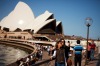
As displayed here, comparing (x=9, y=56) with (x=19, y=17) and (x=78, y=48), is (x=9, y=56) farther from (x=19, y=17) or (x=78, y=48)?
(x=19, y=17)

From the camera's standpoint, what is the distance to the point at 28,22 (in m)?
63.8

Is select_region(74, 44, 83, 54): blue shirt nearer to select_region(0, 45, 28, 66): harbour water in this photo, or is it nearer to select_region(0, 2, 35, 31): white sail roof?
select_region(0, 45, 28, 66): harbour water

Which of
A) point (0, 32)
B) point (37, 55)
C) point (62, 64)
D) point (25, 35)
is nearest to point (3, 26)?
point (0, 32)

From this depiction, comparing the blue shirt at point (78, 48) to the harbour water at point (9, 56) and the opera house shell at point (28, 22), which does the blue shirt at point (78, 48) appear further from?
the opera house shell at point (28, 22)

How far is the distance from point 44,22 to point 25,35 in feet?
17.9

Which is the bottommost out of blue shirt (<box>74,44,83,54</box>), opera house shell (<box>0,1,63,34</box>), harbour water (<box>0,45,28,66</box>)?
harbour water (<box>0,45,28,66</box>)

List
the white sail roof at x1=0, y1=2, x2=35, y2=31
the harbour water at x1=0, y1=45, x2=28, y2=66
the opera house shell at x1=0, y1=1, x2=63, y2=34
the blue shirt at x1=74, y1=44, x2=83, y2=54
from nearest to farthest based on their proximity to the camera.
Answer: the blue shirt at x1=74, y1=44, x2=83, y2=54 → the harbour water at x1=0, y1=45, x2=28, y2=66 → the opera house shell at x1=0, y1=1, x2=63, y2=34 → the white sail roof at x1=0, y1=2, x2=35, y2=31

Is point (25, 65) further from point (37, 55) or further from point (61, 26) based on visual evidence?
point (61, 26)

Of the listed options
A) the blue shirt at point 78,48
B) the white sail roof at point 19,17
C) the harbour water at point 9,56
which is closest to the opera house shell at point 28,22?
the white sail roof at point 19,17

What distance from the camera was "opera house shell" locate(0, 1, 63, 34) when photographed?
2210 inches

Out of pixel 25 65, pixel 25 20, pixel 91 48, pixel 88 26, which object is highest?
pixel 25 20

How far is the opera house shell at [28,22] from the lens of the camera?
184 feet

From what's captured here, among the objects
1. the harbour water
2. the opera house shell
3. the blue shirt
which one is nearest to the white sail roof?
the opera house shell

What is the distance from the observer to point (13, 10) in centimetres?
7006
